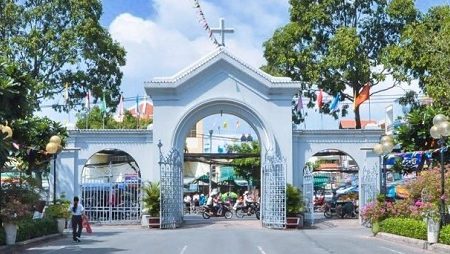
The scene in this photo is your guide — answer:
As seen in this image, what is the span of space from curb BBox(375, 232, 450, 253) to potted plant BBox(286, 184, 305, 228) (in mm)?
5619

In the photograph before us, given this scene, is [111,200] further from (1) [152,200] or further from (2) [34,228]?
(2) [34,228]

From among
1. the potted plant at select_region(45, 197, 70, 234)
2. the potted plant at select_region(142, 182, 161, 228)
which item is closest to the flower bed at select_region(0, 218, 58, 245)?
the potted plant at select_region(45, 197, 70, 234)

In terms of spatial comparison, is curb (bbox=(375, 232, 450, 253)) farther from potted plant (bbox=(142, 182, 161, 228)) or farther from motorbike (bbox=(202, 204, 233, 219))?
motorbike (bbox=(202, 204, 233, 219))

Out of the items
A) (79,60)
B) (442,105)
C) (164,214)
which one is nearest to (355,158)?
(442,105)

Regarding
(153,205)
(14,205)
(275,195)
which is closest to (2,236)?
(14,205)

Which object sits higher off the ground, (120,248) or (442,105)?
(442,105)

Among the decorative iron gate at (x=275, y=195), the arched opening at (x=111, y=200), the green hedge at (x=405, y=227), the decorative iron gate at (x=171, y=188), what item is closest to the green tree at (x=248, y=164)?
the arched opening at (x=111, y=200)

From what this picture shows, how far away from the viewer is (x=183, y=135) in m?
32.9

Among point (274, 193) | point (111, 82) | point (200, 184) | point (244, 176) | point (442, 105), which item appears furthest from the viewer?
point (200, 184)

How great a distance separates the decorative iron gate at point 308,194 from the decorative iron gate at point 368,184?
2520mm

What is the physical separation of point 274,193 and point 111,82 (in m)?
11.6

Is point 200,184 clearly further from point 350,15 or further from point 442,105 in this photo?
point 442,105

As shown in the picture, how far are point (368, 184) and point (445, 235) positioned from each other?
1303cm

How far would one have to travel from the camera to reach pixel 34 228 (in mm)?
23203
